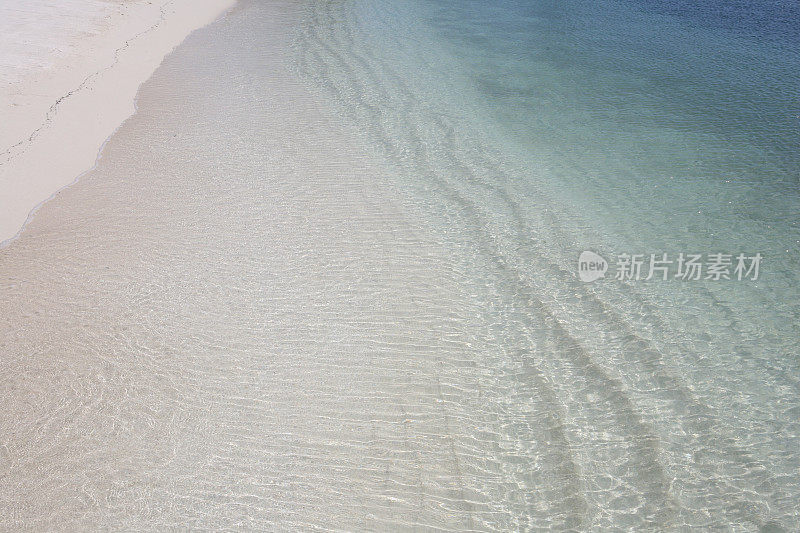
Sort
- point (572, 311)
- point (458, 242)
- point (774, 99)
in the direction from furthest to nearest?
1. point (774, 99)
2. point (458, 242)
3. point (572, 311)

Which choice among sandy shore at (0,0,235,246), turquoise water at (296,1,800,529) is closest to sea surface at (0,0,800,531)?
turquoise water at (296,1,800,529)

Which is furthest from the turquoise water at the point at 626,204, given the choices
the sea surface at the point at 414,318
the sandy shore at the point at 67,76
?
the sandy shore at the point at 67,76

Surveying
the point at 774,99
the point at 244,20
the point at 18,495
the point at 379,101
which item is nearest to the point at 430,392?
the point at 18,495

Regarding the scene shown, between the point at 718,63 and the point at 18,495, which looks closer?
the point at 18,495

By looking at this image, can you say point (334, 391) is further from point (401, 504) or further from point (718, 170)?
point (718, 170)
